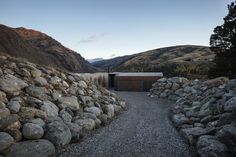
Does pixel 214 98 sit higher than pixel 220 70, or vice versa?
pixel 220 70

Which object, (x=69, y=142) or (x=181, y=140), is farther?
(x=181, y=140)

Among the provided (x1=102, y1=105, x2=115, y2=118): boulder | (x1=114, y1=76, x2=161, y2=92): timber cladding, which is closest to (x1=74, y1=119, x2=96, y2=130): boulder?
(x1=102, y1=105, x2=115, y2=118): boulder

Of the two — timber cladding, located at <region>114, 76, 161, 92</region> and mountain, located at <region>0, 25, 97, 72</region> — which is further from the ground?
mountain, located at <region>0, 25, 97, 72</region>

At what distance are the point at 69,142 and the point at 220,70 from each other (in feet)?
53.8

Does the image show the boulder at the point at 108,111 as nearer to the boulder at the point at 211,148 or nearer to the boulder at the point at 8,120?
the boulder at the point at 8,120

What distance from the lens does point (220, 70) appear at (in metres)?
20.7

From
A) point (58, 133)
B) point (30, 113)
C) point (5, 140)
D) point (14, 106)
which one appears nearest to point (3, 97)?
point (14, 106)

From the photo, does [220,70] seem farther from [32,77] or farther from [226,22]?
[32,77]

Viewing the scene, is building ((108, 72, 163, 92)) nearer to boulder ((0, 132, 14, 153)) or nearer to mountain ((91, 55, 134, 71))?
boulder ((0, 132, 14, 153))

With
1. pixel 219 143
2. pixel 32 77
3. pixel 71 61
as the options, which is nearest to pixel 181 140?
pixel 219 143

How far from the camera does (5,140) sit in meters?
7.24

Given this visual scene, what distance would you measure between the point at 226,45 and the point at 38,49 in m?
44.8

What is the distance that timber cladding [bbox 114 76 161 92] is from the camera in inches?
1399

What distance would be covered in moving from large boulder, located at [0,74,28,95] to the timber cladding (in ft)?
84.9
